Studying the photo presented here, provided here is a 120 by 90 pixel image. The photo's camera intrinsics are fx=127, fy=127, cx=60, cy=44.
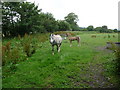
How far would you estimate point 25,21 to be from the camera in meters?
19.0

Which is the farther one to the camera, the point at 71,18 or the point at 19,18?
the point at 71,18

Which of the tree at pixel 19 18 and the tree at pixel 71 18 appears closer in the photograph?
the tree at pixel 19 18

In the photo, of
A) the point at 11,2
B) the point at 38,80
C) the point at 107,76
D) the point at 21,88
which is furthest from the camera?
the point at 11,2

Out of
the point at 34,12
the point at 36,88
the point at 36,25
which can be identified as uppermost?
the point at 34,12

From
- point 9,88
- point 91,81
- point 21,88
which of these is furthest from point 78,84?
point 9,88

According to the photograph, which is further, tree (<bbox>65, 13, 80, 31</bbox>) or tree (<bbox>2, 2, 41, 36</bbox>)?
tree (<bbox>65, 13, 80, 31</bbox>)

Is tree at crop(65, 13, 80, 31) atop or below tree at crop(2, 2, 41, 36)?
atop

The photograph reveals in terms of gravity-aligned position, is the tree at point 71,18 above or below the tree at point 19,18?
above

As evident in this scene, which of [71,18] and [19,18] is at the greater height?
[71,18]

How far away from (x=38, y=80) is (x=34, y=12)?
1723cm

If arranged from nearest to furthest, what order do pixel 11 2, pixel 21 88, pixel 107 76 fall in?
pixel 21 88
pixel 107 76
pixel 11 2

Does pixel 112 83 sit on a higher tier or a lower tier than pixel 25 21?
lower

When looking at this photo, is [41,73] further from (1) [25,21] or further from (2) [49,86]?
(1) [25,21]

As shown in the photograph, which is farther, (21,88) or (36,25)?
(36,25)
